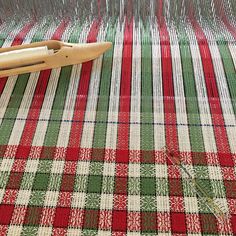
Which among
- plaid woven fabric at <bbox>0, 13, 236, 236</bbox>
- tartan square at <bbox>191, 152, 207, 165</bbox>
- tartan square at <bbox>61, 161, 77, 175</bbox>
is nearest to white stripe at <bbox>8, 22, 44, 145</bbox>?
plaid woven fabric at <bbox>0, 13, 236, 236</bbox>

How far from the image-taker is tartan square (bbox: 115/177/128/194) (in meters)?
0.66

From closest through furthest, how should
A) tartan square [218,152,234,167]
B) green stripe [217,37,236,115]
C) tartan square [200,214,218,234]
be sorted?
tartan square [200,214,218,234] < tartan square [218,152,234,167] < green stripe [217,37,236,115]

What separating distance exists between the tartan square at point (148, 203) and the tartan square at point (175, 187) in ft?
0.11

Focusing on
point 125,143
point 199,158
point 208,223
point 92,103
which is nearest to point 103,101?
point 92,103

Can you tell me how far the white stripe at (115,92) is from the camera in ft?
2.51

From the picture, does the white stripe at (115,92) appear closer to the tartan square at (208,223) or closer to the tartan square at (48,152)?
the tartan square at (48,152)

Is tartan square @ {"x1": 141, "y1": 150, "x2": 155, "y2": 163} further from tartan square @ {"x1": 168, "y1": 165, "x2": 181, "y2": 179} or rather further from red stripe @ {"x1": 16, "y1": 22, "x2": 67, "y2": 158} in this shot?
red stripe @ {"x1": 16, "y1": 22, "x2": 67, "y2": 158}

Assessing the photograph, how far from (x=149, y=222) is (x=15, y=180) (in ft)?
0.75

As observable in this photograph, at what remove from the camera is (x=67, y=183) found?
2.22ft

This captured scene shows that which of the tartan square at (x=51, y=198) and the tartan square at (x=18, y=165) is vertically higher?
the tartan square at (x=18, y=165)

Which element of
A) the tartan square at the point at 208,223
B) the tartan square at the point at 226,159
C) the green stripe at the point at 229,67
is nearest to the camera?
the tartan square at the point at 208,223

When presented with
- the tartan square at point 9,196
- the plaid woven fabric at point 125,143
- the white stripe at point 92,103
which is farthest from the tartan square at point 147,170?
the tartan square at point 9,196

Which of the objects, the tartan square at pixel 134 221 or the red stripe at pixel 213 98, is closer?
the tartan square at pixel 134 221

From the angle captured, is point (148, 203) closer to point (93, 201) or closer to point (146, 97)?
point (93, 201)
